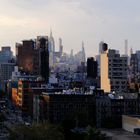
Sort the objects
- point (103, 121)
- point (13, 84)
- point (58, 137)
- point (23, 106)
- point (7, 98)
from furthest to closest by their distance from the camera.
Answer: point (7, 98), point (13, 84), point (23, 106), point (103, 121), point (58, 137)

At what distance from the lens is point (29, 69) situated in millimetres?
199125

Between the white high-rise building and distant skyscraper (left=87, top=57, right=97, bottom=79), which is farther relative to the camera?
distant skyscraper (left=87, top=57, right=97, bottom=79)

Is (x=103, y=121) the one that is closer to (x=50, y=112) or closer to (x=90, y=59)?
(x=50, y=112)

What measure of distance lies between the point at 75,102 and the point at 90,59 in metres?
107

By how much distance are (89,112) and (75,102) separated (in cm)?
280

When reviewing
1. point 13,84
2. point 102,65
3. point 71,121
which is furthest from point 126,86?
point 71,121

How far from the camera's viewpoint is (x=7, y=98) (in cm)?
17062

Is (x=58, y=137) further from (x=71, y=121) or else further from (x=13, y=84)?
(x=13, y=84)

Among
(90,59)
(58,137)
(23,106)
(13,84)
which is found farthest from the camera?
(90,59)

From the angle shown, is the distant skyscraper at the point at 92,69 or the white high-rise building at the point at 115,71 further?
the distant skyscraper at the point at 92,69

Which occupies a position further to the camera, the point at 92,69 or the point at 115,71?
the point at 92,69

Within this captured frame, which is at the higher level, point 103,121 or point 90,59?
point 90,59

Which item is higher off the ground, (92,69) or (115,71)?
(92,69)

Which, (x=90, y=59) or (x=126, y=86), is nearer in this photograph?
(x=126, y=86)
